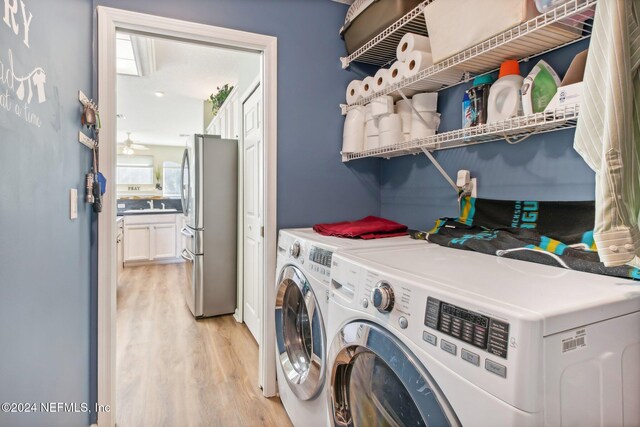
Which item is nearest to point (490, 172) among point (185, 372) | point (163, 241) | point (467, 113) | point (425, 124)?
point (467, 113)

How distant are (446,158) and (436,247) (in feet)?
1.89

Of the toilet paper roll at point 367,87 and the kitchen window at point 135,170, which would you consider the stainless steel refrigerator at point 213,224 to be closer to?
the toilet paper roll at point 367,87

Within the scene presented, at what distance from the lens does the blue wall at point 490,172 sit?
1181 millimetres

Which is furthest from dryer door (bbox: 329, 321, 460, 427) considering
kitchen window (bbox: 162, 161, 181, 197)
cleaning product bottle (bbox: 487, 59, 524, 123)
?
kitchen window (bbox: 162, 161, 181, 197)

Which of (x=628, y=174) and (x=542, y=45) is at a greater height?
(x=542, y=45)

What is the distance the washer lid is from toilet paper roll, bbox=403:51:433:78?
84 centimetres

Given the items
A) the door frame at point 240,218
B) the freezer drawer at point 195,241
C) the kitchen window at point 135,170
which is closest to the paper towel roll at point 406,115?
the door frame at point 240,218

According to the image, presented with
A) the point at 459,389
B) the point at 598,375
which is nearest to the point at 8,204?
the point at 459,389

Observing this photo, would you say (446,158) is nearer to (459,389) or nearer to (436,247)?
(436,247)

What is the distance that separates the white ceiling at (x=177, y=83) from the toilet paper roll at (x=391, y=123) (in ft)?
3.37

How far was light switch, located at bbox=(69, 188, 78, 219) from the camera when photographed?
119 cm

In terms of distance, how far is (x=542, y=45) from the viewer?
1.17 m

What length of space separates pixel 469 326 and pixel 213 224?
109 inches

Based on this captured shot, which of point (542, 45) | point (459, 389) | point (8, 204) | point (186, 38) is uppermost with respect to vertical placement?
point (186, 38)
